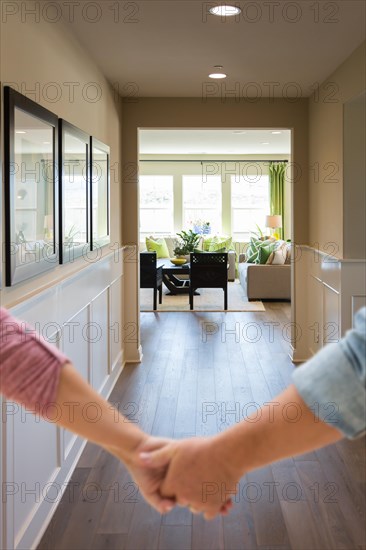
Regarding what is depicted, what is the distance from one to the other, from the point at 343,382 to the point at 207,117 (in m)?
4.75

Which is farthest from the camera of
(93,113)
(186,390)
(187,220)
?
(187,220)

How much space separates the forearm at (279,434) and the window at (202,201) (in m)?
11.6

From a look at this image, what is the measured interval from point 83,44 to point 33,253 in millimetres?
1786

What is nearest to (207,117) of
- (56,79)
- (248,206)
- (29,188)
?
(56,79)

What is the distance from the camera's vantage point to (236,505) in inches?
113

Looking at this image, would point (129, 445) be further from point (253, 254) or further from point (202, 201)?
point (202, 201)

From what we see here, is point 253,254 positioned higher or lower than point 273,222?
lower

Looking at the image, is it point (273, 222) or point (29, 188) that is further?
point (273, 222)

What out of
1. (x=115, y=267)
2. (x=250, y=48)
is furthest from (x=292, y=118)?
(x=115, y=267)

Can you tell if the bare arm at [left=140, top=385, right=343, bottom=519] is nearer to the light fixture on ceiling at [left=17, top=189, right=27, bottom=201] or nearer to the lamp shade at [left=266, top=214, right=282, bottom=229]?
the light fixture on ceiling at [left=17, top=189, right=27, bottom=201]

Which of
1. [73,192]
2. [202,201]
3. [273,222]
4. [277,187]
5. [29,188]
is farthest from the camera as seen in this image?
[202,201]

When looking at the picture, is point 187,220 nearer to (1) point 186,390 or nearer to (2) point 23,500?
(1) point 186,390

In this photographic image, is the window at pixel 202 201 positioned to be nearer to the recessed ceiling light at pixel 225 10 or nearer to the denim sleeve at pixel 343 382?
the recessed ceiling light at pixel 225 10

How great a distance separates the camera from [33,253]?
2.59m
